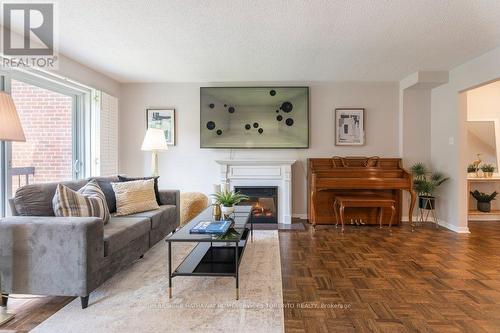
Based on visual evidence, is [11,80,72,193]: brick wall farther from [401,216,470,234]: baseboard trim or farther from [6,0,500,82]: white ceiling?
[401,216,470,234]: baseboard trim

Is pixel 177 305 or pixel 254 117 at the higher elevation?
pixel 254 117

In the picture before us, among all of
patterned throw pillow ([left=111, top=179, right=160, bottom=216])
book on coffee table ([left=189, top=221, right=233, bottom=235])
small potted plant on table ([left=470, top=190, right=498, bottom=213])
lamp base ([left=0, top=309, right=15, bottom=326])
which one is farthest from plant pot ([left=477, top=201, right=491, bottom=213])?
lamp base ([left=0, top=309, right=15, bottom=326])

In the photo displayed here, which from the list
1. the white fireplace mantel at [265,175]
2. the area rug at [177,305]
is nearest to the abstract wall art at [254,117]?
the white fireplace mantel at [265,175]

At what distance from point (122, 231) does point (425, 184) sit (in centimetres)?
430

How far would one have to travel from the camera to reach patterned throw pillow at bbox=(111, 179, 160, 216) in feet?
10.2

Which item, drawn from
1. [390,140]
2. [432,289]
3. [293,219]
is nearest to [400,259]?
[432,289]

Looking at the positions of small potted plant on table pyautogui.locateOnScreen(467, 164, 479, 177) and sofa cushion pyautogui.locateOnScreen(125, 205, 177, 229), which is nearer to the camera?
sofa cushion pyautogui.locateOnScreen(125, 205, 177, 229)

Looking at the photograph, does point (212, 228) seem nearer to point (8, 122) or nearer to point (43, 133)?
point (8, 122)

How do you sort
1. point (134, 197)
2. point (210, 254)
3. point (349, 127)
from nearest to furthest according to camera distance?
point (210, 254)
point (134, 197)
point (349, 127)

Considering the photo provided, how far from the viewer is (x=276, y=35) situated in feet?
9.79

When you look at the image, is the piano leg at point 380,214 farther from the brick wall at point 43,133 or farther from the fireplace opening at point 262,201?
the brick wall at point 43,133

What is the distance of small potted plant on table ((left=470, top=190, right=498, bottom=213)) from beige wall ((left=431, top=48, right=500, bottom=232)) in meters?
0.94

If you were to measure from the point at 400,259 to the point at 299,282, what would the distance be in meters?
1.32

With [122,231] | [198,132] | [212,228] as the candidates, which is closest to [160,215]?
[122,231]
